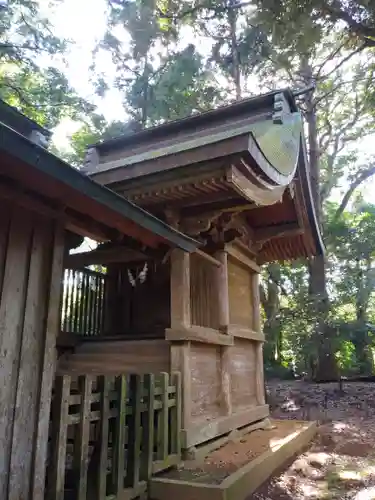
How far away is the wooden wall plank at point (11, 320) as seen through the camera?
2.68 meters

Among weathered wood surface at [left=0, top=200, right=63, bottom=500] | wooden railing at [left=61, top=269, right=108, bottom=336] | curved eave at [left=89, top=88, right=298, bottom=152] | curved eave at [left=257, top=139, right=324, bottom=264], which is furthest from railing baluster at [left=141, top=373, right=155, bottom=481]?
curved eave at [left=89, top=88, right=298, bottom=152]

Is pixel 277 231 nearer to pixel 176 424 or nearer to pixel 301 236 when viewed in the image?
pixel 301 236

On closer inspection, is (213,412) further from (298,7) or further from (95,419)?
(298,7)

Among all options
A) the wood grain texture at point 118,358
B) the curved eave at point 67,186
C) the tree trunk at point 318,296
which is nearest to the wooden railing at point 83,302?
the wood grain texture at point 118,358

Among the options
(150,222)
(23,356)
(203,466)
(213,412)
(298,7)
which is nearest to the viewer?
(23,356)

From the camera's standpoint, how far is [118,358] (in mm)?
5199

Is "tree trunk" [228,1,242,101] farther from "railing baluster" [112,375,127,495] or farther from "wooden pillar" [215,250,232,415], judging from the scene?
"railing baluster" [112,375,127,495]

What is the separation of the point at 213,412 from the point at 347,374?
37.1 feet

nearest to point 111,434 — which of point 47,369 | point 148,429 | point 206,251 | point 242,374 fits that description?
point 148,429

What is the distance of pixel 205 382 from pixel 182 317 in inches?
39.9

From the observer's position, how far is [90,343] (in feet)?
18.4

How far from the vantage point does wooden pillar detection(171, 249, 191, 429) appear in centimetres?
457

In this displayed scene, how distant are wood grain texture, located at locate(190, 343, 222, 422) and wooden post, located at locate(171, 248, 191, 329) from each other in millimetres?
399

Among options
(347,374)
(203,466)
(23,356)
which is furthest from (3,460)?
(347,374)
